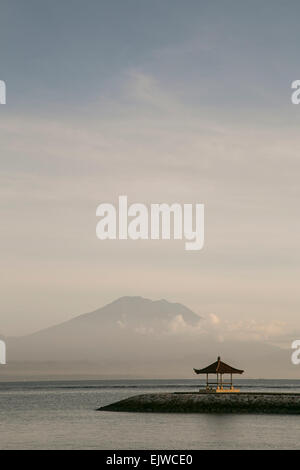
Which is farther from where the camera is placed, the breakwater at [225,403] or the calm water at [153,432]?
the breakwater at [225,403]

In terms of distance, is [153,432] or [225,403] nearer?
[153,432]

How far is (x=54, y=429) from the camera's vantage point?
65.1m

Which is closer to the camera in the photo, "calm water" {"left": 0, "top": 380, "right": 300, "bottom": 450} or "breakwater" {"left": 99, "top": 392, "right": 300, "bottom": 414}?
"calm water" {"left": 0, "top": 380, "right": 300, "bottom": 450}
